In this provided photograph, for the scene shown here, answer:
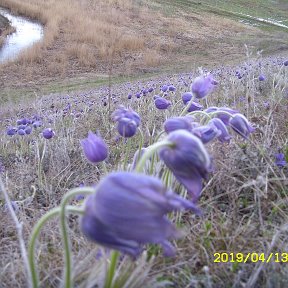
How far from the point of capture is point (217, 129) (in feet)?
4.56

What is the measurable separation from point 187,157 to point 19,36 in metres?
16.3

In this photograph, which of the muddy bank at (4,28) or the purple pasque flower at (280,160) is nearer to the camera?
the purple pasque flower at (280,160)

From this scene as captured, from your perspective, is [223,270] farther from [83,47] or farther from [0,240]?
[83,47]

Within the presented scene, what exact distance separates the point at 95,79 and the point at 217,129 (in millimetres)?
11499

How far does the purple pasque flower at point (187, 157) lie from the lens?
0.94m

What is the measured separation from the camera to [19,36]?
53.2 feet

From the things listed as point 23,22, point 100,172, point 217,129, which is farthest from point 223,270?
point 23,22

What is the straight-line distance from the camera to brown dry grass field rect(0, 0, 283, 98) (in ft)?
44.9

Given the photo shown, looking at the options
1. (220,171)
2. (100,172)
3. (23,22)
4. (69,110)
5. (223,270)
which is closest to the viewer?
(223,270)

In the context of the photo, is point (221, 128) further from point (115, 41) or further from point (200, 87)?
point (115, 41)

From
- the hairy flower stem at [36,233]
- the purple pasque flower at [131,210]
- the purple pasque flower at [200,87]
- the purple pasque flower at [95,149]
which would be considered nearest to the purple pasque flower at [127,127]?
the purple pasque flower at [95,149]

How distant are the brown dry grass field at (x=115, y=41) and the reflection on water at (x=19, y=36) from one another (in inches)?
13.6
